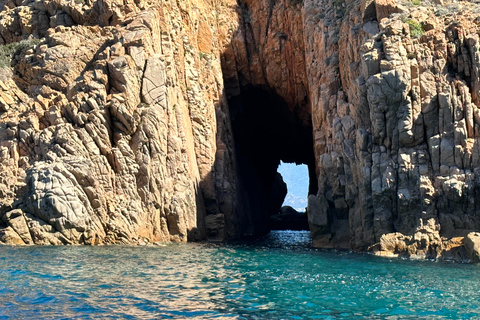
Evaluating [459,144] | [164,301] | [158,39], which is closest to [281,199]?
[158,39]

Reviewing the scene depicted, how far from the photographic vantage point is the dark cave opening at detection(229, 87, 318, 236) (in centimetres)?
5122

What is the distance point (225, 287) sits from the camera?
19.0m

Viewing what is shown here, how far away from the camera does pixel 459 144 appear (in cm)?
3009

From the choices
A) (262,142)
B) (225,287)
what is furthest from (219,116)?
(225,287)

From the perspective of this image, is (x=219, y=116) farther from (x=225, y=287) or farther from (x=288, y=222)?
(x=225, y=287)

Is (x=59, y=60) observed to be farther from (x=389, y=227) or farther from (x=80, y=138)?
(x=389, y=227)

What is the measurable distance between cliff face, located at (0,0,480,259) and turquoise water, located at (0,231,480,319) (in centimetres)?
477

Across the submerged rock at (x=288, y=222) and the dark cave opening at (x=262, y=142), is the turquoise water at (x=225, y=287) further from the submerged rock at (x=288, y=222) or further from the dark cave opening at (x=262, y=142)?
the submerged rock at (x=288, y=222)

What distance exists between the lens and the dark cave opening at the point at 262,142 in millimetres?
51219

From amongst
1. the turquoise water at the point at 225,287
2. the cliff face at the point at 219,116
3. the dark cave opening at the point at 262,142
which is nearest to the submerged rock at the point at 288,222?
the dark cave opening at the point at 262,142

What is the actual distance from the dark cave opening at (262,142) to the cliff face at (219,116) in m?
2.32

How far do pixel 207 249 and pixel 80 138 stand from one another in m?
10.8

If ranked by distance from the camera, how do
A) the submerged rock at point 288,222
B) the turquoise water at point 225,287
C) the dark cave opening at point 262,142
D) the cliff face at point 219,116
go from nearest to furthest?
the turquoise water at point 225,287
the cliff face at point 219,116
the dark cave opening at point 262,142
the submerged rock at point 288,222

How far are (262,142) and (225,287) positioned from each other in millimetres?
40569
